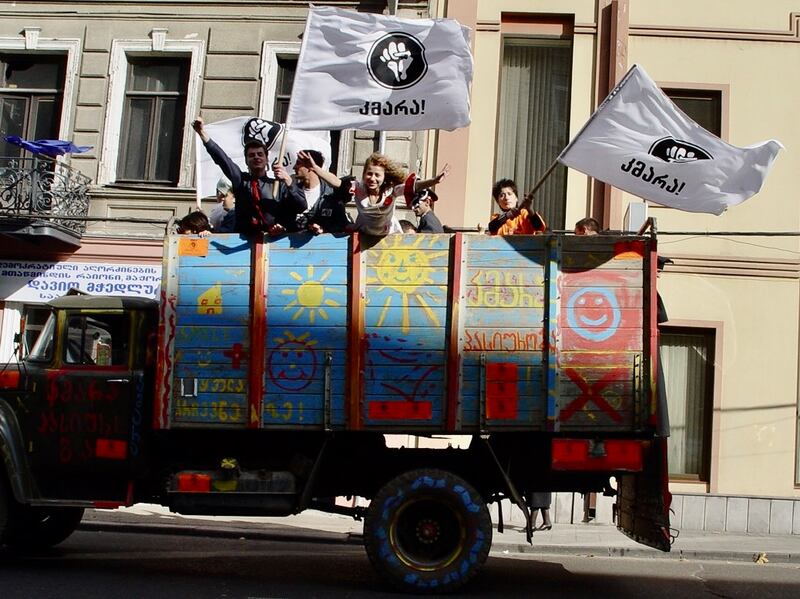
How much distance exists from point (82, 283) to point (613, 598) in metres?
10.2

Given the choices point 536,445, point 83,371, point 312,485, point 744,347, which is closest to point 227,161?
point 83,371

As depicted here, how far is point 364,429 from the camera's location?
820 centimetres

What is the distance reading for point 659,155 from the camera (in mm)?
8703

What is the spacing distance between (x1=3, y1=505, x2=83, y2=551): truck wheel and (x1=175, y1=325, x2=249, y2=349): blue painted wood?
6.80ft

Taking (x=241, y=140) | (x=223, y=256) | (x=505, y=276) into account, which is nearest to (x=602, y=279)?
(x=505, y=276)

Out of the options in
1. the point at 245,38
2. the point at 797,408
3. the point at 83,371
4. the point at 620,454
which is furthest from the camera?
the point at 245,38

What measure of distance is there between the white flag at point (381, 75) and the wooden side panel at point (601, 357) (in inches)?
82.1

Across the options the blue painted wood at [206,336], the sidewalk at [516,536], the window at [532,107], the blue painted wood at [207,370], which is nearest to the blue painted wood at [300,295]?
the blue painted wood at [206,336]

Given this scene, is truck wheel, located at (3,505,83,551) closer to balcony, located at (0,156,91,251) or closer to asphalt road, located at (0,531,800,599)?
asphalt road, located at (0,531,800,599)

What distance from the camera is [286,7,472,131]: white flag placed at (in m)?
9.16

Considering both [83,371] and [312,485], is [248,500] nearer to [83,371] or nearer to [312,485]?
[312,485]

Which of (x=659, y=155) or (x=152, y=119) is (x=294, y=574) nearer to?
(x=659, y=155)

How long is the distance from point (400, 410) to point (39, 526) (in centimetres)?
372

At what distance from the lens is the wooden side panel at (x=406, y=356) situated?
8188 mm
